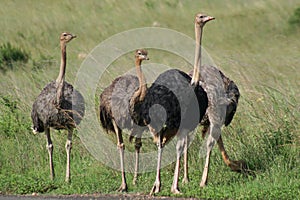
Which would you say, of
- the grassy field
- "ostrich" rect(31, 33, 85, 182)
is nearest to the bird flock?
"ostrich" rect(31, 33, 85, 182)

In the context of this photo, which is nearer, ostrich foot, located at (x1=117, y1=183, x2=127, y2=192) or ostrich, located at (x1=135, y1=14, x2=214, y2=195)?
ostrich, located at (x1=135, y1=14, x2=214, y2=195)

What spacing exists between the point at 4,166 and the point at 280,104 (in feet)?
13.2

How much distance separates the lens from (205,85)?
10609 mm

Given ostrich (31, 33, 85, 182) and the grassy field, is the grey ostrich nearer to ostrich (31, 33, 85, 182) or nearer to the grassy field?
the grassy field

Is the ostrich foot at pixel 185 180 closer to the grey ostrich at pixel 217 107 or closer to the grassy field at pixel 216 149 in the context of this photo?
the grey ostrich at pixel 217 107

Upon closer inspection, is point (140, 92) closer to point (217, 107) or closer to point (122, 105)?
point (122, 105)

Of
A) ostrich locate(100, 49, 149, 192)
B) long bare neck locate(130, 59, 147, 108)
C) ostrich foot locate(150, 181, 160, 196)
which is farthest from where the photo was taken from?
ostrich locate(100, 49, 149, 192)

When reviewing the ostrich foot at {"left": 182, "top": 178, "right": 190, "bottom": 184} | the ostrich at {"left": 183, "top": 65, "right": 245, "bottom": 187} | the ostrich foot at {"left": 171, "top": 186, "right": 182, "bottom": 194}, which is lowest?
the ostrich foot at {"left": 171, "top": 186, "right": 182, "bottom": 194}

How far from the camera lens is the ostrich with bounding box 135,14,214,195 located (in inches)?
388

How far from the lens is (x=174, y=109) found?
990cm

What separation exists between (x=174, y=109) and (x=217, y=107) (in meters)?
0.75

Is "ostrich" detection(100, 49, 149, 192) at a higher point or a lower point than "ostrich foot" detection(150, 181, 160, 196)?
higher

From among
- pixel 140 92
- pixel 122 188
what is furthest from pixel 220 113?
pixel 122 188

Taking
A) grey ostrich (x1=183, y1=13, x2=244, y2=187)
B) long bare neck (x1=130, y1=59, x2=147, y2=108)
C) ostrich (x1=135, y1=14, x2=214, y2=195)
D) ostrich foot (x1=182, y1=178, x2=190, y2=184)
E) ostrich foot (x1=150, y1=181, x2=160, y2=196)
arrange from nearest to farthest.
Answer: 1. ostrich foot (x1=150, y1=181, x2=160, y2=196)
2. ostrich (x1=135, y1=14, x2=214, y2=195)
3. long bare neck (x1=130, y1=59, x2=147, y2=108)
4. grey ostrich (x1=183, y1=13, x2=244, y2=187)
5. ostrich foot (x1=182, y1=178, x2=190, y2=184)
